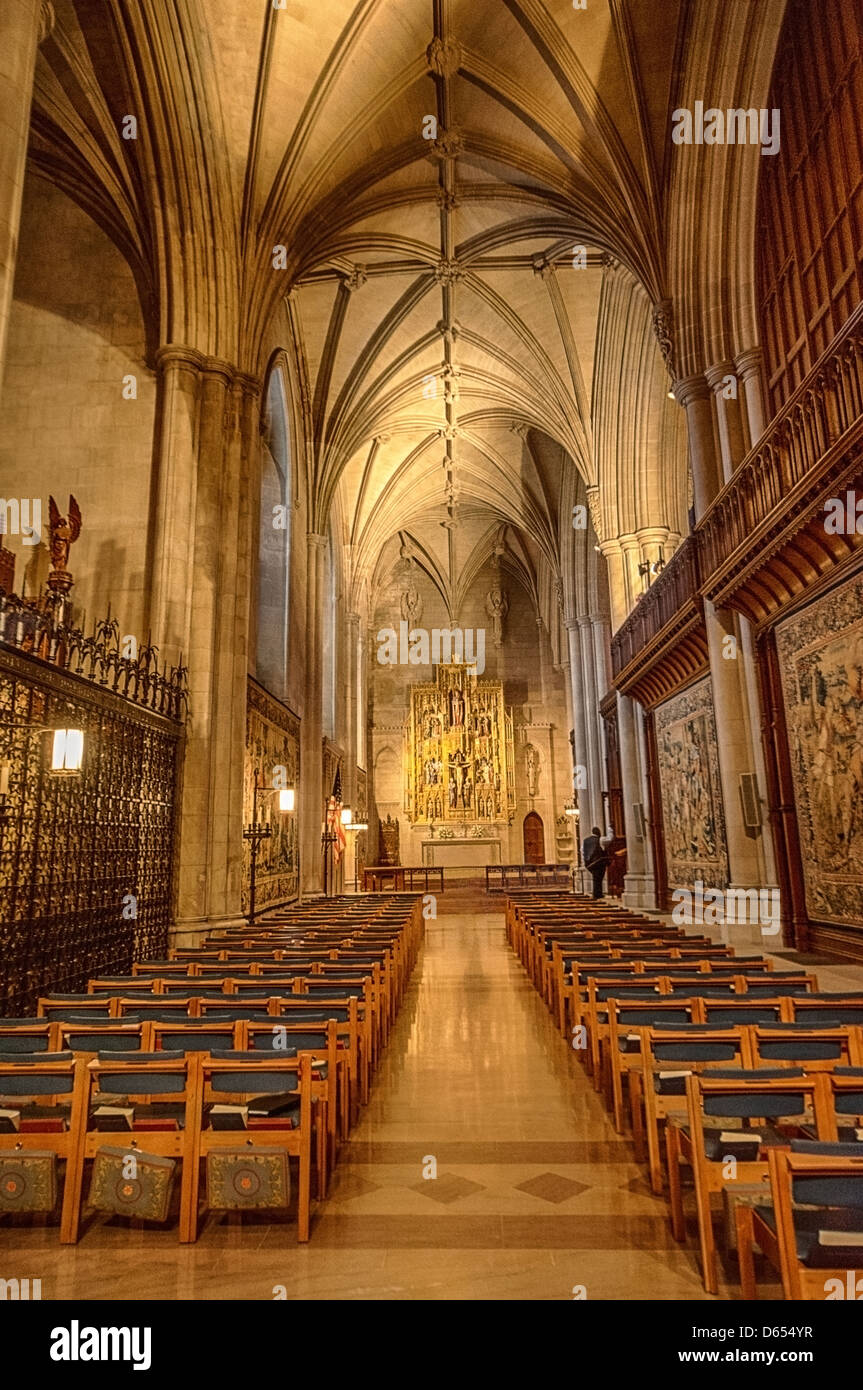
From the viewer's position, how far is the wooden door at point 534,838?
99.0ft

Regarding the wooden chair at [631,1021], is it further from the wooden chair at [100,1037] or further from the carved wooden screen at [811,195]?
the carved wooden screen at [811,195]

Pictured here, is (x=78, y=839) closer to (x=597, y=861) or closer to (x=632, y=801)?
(x=597, y=861)

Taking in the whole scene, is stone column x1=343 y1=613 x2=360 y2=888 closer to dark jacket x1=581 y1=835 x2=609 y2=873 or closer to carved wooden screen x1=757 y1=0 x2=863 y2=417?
dark jacket x1=581 y1=835 x2=609 y2=873

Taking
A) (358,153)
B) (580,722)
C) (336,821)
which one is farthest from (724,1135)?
(580,722)

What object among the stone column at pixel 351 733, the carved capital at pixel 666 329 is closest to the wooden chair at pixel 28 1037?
the carved capital at pixel 666 329

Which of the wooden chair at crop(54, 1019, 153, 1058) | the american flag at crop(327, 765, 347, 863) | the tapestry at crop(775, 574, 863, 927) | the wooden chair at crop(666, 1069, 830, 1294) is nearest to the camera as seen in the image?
the wooden chair at crop(666, 1069, 830, 1294)

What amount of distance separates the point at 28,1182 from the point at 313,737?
15.5m

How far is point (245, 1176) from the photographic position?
289cm

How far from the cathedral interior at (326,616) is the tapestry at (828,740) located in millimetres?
51

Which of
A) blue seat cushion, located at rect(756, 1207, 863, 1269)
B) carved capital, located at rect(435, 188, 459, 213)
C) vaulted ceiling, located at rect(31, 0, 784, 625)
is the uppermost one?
carved capital, located at rect(435, 188, 459, 213)

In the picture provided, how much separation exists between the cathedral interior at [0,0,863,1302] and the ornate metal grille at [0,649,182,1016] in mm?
52

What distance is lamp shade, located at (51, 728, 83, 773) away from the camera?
6512 mm

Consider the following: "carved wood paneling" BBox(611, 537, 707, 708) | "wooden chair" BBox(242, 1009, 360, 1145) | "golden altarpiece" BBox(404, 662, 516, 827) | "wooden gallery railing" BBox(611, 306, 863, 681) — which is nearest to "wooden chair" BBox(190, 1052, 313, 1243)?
"wooden chair" BBox(242, 1009, 360, 1145)

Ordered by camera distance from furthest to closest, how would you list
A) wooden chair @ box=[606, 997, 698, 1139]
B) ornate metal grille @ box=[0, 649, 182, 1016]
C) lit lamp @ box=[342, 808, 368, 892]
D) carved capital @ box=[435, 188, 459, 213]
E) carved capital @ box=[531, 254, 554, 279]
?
lit lamp @ box=[342, 808, 368, 892], carved capital @ box=[531, 254, 554, 279], carved capital @ box=[435, 188, 459, 213], ornate metal grille @ box=[0, 649, 182, 1016], wooden chair @ box=[606, 997, 698, 1139]
